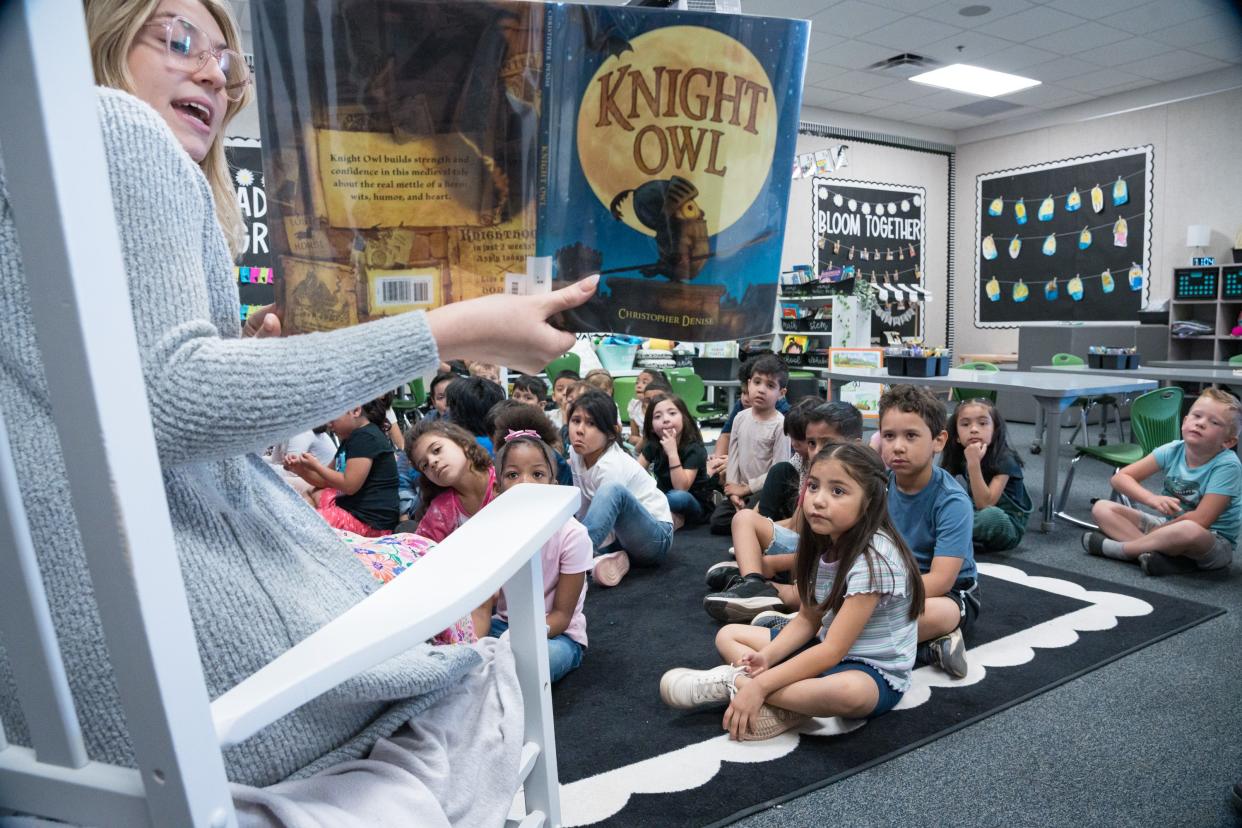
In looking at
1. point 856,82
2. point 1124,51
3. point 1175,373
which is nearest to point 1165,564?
point 1175,373

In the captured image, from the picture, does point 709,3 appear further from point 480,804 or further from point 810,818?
point 810,818

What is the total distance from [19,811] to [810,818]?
1414mm

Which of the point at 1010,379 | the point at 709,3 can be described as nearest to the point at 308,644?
the point at 709,3

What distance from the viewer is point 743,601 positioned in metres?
2.60

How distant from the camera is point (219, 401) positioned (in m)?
0.52

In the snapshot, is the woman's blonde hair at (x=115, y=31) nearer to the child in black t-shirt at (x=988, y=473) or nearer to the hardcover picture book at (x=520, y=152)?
the hardcover picture book at (x=520, y=152)

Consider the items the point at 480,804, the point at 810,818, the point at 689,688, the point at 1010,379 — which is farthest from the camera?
the point at 1010,379

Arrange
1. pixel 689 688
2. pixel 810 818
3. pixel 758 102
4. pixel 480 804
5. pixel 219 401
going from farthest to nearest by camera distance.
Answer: pixel 689 688
pixel 810 818
pixel 758 102
pixel 480 804
pixel 219 401

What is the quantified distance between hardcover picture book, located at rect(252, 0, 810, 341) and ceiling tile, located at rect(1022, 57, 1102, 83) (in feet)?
26.4

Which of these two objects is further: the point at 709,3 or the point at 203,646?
the point at 709,3

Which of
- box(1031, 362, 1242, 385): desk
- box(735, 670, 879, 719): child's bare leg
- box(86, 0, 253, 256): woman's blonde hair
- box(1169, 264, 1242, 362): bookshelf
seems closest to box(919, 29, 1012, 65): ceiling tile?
box(1169, 264, 1242, 362): bookshelf

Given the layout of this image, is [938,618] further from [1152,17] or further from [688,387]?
[1152,17]

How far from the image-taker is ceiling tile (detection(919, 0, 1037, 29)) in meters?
5.98

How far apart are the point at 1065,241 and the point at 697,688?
8952 millimetres
